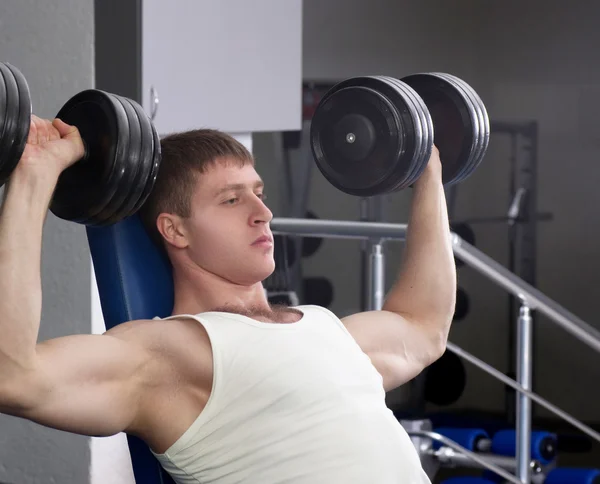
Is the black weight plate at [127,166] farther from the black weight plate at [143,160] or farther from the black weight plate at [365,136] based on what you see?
the black weight plate at [365,136]

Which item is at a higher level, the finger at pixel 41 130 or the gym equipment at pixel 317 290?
the finger at pixel 41 130

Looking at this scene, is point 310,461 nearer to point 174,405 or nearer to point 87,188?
point 174,405

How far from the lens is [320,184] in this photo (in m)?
4.48

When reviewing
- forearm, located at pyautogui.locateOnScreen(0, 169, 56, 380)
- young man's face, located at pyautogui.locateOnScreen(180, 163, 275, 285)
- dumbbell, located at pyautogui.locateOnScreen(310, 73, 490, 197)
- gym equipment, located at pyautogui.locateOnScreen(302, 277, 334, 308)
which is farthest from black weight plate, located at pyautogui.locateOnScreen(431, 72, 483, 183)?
gym equipment, located at pyautogui.locateOnScreen(302, 277, 334, 308)

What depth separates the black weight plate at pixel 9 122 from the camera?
1044mm

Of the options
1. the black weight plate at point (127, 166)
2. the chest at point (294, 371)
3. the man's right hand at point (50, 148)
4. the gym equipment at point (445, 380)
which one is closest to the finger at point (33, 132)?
the man's right hand at point (50, 148)

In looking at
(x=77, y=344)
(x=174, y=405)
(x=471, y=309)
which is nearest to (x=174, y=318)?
(x=174, y=405)

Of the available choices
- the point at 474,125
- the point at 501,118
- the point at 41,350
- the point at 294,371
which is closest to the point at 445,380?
the point at 501,118

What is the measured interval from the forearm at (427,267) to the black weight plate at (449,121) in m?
0.04

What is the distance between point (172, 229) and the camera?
147cm

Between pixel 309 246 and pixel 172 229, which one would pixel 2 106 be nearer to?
pixel 172 229

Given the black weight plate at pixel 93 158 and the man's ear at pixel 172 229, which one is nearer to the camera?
the black weight plate at pixel 93 158

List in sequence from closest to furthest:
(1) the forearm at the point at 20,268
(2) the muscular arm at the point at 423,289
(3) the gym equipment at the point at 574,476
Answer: (1) the forearm at the point at 20,268, (2) the muscular arm at the point at 423,289, (3) the gym equipment at the point at 574,476

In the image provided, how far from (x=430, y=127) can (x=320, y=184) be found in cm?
297
